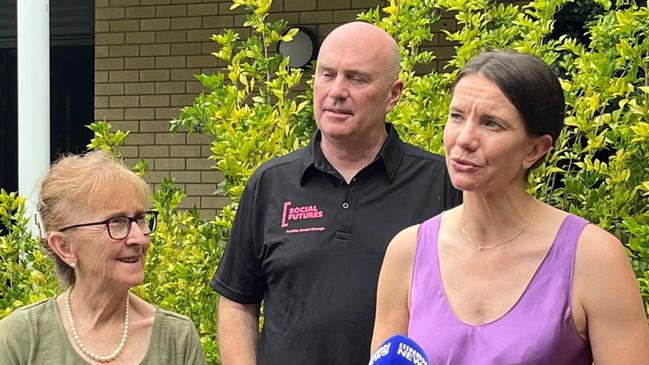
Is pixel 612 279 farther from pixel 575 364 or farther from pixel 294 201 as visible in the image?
pixel 294 201

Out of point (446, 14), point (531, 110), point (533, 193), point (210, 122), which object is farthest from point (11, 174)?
point (531, 110)

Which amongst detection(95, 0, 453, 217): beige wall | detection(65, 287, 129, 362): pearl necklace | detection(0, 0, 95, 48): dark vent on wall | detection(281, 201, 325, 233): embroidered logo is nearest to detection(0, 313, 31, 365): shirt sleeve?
detection(65, 287, 129, 362): pearl necklace

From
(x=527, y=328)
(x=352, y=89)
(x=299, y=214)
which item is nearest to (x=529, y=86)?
(x=527, y=328)

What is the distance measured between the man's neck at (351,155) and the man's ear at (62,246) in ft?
2.70

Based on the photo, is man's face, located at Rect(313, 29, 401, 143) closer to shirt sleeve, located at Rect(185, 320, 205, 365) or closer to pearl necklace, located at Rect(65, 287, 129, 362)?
shirt sleeve, located at Rect(185, 320, 205, 365)

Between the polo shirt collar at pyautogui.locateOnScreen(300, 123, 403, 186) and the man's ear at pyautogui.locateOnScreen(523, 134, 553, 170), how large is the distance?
79 centimetres

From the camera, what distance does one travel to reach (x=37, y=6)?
6039mm

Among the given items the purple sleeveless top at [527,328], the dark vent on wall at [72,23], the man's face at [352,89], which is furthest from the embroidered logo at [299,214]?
the dark vent on wall at [72,23]

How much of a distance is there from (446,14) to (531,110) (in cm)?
492

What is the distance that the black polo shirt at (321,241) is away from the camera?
9.74 feet

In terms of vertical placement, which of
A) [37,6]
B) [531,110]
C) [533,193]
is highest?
[37,6]

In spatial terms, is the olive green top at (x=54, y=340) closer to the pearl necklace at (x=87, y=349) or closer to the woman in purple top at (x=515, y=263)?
the pearl necklace at (x=87, y=349)

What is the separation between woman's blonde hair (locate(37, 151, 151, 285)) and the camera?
297cm

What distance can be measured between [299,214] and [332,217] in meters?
0.11
